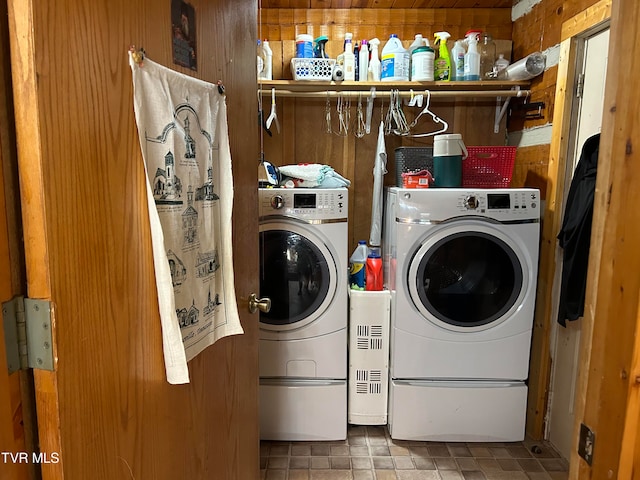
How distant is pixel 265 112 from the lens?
2617mm

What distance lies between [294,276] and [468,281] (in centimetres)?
84

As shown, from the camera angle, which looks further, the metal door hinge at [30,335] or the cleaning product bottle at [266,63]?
the cleaning product bottle at [266,63]

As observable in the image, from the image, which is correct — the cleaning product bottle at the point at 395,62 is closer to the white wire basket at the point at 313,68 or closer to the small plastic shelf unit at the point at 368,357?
the white wire basket at the point at 313,68

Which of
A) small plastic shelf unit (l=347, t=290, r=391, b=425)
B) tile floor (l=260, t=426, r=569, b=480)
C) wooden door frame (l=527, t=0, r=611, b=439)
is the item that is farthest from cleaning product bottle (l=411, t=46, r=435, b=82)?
tile floor (l=260, t=426, r=569, b=480)

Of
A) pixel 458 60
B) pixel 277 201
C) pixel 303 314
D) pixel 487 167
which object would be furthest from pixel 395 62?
pixel 303 314

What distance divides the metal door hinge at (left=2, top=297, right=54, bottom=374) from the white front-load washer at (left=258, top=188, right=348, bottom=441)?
148cm

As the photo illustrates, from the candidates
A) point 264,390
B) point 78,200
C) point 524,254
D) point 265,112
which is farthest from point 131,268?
point 265,112

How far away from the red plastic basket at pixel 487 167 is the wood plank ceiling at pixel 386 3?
3.07ft

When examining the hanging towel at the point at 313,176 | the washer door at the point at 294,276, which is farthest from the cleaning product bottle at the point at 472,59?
the washer door at the point at 294,276

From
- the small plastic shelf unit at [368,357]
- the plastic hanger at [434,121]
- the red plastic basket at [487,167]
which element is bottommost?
the small plastic shelf unit at [368,357]

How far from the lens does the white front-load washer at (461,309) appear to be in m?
2.05

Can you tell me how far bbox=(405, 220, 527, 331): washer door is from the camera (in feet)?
6.81

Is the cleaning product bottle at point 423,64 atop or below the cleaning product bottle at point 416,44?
below

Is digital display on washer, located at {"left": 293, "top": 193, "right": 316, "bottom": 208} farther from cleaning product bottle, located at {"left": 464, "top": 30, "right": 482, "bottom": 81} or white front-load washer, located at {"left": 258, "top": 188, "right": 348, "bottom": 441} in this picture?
cleaning product bottle, located at {"left": 464, "top": 30, "right": 482, "bottom": 81}
